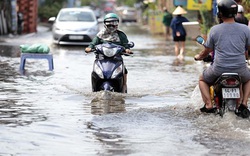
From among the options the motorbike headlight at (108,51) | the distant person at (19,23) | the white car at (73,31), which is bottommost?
the distant person at (19,23)

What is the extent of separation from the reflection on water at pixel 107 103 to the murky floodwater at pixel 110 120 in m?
0.01

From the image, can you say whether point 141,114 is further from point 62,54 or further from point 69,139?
point 62,54

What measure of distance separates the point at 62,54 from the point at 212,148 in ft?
55.9

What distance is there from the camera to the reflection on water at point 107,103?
11.7m

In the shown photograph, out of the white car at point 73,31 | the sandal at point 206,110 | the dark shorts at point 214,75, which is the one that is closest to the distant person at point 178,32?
the white car at point 73,31

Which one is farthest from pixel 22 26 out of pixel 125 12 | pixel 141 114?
pixel 125 12

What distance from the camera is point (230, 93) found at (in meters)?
10.1

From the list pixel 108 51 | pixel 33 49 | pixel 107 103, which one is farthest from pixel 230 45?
pixel 33 49

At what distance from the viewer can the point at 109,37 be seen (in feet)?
44.7

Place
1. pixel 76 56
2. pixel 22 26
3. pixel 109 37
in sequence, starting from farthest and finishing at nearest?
pixel 22 26 < pixel 76 56 < pixel 109 37

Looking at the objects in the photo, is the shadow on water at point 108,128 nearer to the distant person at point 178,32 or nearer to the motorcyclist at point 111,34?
the motorcyclist at point 111,34

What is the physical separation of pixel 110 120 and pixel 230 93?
1673 mm

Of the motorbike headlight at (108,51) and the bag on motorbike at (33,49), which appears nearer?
the motorbike headlight at (108,51)

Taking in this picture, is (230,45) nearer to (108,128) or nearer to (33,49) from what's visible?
(108,128)
